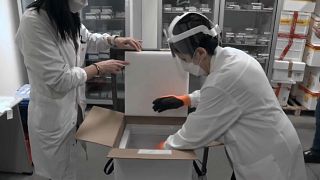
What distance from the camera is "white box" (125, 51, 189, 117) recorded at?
1.43 meters

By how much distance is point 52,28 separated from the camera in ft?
4.33

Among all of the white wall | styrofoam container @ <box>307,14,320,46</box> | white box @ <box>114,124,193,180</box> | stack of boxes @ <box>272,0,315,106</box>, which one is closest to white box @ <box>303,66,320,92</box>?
stack of boxes @ <box>272,0,315,106</box>

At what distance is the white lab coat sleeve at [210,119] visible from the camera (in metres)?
1.09

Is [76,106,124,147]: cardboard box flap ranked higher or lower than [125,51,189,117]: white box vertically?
lower

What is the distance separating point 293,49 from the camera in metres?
3.16

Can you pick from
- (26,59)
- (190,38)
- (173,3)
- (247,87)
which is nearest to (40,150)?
(26,59)

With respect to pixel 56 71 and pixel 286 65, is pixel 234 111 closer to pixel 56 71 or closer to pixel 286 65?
pixel 56 71

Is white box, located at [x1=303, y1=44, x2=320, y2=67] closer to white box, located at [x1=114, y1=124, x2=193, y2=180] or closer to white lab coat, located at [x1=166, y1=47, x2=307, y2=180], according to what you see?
white lab coat, located at [x1=166, y1=47, x2=307, y2=180]

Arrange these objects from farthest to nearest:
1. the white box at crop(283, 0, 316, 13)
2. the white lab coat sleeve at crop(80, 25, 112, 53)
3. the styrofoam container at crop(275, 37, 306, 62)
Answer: the styrofoam container at crop(275, 37, 306, 62)
the white box at crop(283, 0, 316, 13)
the white lab coat sleeve at crop(80, 25, 112, 53)

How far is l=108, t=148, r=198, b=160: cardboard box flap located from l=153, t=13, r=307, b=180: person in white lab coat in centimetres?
4

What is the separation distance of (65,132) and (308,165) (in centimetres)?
204

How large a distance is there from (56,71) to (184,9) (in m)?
2.17

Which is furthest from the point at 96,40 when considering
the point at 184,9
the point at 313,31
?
the point at 313,31

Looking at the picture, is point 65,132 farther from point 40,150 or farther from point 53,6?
point 53,6
